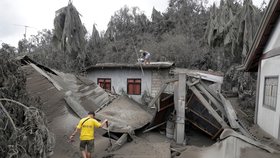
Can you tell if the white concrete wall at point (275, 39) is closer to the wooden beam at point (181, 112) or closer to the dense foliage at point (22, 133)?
the wooden beam at point (181, 112)

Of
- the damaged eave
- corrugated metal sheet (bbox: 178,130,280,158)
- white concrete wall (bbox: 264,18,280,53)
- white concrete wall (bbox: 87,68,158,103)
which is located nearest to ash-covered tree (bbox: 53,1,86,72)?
white concrete wall (bbox: 87,68,158,103)

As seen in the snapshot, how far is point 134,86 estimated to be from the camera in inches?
725

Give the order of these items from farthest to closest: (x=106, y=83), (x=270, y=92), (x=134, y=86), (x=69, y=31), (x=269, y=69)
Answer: (x=106, y=83)
(x=69, y=31)
(x=134, y=86)
(x=269, y=69)
(x=270, y=92)

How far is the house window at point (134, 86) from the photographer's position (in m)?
18.3

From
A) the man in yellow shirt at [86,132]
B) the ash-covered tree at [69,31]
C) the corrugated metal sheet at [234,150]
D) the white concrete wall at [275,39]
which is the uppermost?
the ash-covered tree at [69,31]

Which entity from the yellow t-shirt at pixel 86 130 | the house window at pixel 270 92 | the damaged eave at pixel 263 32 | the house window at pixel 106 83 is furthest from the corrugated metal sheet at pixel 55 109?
the house window at pixel 106 83

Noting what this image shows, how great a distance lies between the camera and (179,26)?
33.2 m

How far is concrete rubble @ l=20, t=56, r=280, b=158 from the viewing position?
699 cm

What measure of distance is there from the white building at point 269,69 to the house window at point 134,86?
8.74 m

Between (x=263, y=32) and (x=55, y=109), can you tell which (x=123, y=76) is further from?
(x=263, y=32)

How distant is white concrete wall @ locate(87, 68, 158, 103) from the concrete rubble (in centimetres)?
561

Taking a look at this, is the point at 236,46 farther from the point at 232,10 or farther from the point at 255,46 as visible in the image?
the point at 255,46

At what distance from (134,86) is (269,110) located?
1065cm

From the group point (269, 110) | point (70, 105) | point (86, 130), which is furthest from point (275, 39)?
point (70, 105)
